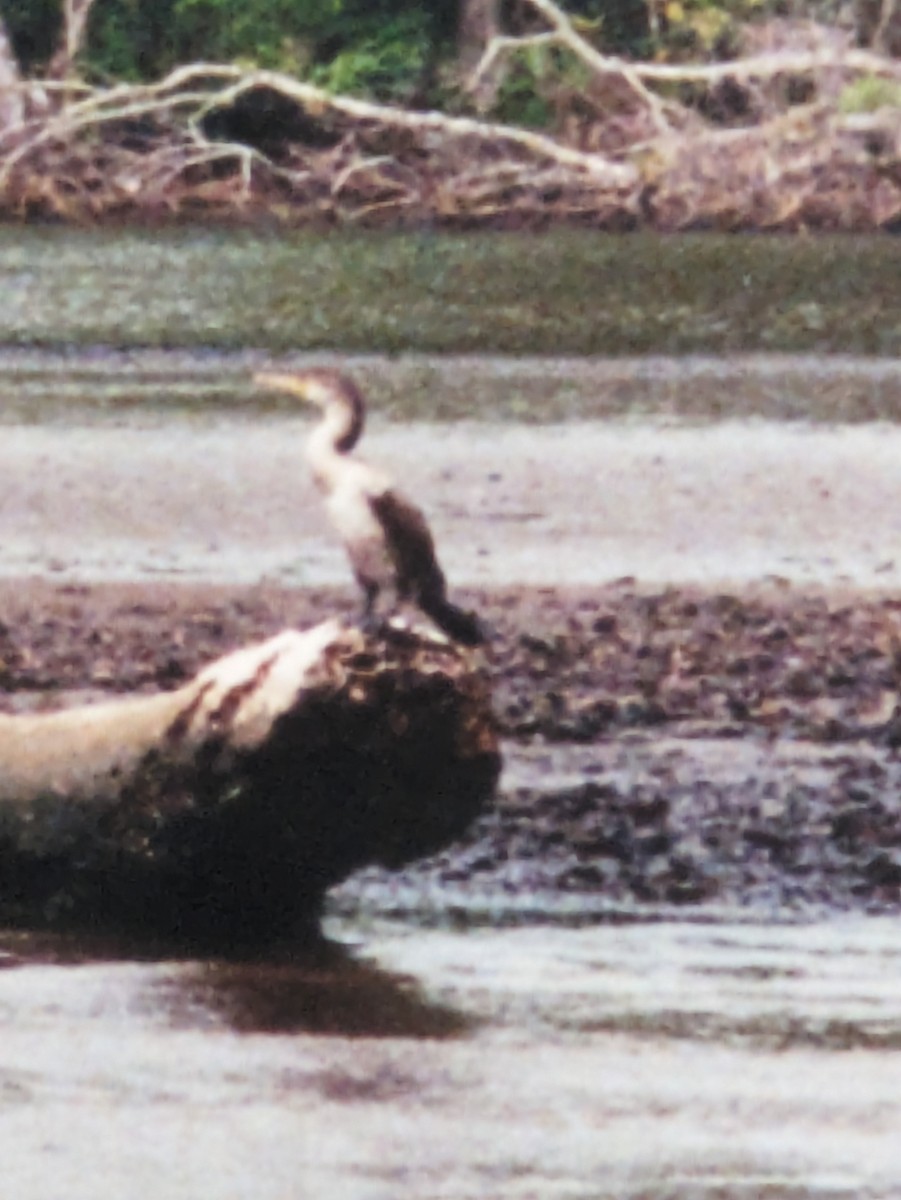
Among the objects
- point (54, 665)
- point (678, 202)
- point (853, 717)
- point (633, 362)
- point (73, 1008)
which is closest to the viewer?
point (73, 1008)

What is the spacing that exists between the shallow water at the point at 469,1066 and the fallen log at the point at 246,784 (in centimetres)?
14

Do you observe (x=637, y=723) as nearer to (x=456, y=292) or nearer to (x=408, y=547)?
(x=408, y=547)

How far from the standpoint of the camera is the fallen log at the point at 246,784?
582 cm

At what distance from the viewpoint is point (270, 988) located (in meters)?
5.91

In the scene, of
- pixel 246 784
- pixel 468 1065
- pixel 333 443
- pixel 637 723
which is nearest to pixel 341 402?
pixel 333 443

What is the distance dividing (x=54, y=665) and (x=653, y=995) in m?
3.88

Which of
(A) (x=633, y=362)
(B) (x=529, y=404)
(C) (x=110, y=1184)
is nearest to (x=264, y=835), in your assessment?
(C) (x=110, y=1184)

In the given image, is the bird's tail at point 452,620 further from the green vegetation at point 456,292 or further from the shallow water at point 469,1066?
the green vegetation at point 456,292

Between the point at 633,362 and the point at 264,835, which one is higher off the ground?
the point at 264,835

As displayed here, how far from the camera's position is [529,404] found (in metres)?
17.4

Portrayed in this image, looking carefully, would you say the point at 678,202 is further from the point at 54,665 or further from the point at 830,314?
the point at 54,665

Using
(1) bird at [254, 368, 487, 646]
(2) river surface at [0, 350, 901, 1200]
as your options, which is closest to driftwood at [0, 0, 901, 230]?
(1) bird at [254, 368, 487, 646]

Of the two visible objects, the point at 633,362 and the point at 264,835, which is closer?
the point at 264,835

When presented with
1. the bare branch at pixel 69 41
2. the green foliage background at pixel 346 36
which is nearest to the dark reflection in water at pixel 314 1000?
the green foliage background at pixel 346 36
